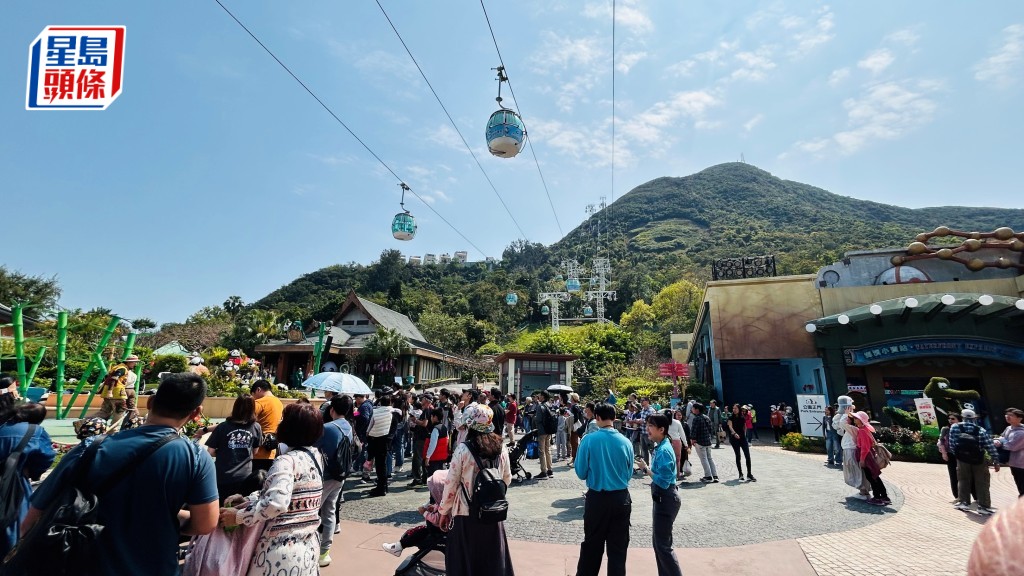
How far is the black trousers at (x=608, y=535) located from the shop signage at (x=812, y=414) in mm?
13904

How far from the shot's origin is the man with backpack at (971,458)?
7.27m

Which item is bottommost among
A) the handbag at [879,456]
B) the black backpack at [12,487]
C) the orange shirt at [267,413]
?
the handbag at [879,456]

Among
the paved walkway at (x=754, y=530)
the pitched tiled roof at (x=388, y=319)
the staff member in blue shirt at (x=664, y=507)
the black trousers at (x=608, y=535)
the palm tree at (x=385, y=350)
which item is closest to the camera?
the black trousers at (x=608, y=535)

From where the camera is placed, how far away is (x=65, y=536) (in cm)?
179

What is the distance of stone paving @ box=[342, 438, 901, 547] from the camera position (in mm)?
5898

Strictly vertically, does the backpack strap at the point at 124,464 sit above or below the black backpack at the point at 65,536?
above

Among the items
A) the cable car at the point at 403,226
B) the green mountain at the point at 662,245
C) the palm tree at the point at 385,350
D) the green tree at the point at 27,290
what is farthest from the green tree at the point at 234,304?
the cable car at the point at 403,226

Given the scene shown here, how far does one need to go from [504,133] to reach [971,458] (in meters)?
9.21

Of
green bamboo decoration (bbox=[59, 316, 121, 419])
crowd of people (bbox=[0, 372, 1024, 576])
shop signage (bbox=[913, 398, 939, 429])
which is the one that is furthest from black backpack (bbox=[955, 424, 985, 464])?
green bamboo decoration (bbox=[59, 316, 121, 419])

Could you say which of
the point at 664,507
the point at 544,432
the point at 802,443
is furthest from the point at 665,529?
the point at 802,443

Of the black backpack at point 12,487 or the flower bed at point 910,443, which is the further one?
the flower bed at point 910,443

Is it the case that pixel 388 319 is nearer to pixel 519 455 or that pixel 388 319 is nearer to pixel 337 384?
pixel 337 384

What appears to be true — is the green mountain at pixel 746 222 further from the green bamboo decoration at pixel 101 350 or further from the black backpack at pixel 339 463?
the black backpack at pixel 339 463

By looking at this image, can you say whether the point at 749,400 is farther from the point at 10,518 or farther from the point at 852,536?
the point at 10,518
